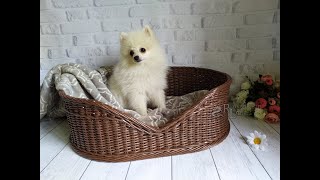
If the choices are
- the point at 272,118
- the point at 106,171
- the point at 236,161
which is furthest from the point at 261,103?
the point at 106,171

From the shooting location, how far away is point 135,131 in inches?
48.3

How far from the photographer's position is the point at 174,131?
49.6 inches

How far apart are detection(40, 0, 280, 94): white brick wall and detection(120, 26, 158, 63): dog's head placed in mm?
403

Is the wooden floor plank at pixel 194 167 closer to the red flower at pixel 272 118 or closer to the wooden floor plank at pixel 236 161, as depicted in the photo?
the wooden floor plank at pixel 236 161

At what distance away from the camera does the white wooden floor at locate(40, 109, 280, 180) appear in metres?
1.09

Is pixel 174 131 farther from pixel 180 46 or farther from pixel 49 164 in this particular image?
pixel 180 46

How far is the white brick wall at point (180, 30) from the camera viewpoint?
6.07 feet

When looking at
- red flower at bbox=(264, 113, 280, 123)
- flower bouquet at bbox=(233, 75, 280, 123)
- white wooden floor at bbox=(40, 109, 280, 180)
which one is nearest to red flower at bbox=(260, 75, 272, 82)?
flower bouquet at bbox=(233, 75, 280, 123)

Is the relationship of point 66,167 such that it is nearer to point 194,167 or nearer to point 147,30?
point 194,167

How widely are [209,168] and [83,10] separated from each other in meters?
1.48

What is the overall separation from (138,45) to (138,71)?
156 mm

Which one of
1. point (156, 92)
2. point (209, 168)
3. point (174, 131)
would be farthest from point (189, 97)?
point (209, 168)

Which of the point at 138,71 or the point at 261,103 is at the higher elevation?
the point at 138,71

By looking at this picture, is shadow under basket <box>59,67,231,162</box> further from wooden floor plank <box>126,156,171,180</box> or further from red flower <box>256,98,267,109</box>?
red flower <box>256,98,267,109</box>
